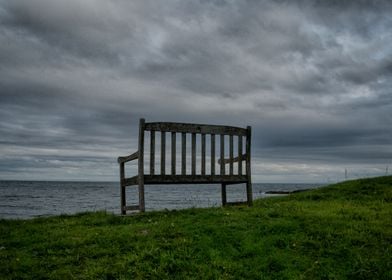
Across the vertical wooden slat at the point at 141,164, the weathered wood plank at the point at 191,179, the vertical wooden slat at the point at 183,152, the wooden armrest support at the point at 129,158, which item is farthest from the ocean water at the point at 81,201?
the vertical wooden slat at the point at 141,164

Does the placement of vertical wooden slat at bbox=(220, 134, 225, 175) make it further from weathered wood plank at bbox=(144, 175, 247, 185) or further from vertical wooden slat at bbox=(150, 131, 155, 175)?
vertical wooden slat at bbox=(150, 131, 155, 175)

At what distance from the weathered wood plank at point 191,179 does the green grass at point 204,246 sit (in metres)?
0.78

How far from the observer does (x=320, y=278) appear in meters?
5.86

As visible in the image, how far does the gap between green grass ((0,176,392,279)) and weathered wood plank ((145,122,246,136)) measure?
2.02 meters

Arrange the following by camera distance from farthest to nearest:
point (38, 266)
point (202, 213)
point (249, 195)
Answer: point (249, 195)
point (202, 213)
point (38, 266)

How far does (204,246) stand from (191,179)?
319cm

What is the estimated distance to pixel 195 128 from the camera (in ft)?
32.8

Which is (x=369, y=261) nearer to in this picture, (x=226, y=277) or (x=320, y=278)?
(x=320, y=278)

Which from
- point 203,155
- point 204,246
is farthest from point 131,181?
point 204,246

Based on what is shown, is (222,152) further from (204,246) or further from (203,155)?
(204,246)

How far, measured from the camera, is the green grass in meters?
5.92

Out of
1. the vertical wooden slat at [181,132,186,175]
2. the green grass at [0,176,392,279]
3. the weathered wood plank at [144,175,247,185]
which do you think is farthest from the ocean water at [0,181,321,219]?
the green grass at [0,176,392,279]

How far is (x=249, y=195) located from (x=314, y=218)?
249cm

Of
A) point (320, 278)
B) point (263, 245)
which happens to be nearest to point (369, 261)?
point (320, 278)
